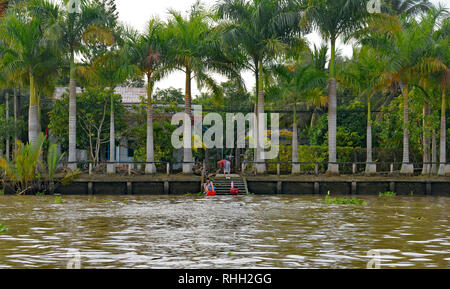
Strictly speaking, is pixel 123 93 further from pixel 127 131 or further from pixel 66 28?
pixel 66 28

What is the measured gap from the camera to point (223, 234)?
18016 mm

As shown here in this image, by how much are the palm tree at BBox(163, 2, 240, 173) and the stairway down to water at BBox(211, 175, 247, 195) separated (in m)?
2.71

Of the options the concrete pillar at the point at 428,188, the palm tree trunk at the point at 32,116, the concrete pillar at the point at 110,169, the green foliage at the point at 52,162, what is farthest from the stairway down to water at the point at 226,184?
the palm tree trunk at the point at 32,116

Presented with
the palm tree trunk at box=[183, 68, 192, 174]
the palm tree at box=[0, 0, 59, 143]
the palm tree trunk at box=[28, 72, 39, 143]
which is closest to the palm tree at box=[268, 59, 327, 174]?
the palm tree trunk at box=[183, 68, 192, 174]

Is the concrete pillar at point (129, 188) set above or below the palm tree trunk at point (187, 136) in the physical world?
below

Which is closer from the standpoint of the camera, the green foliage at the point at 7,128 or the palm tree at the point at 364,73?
the palm tree at the point at 364,73

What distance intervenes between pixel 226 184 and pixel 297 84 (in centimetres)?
801

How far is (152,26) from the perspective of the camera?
3856 centimetres

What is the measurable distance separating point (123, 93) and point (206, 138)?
380 inches

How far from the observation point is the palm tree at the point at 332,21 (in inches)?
1436

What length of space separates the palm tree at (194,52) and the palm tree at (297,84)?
302cm

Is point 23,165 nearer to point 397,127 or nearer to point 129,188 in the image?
point 129,188

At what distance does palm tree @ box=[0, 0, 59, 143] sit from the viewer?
1439 inches

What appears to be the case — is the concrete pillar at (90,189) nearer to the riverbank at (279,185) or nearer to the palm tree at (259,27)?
the riverbank at (279,185)
